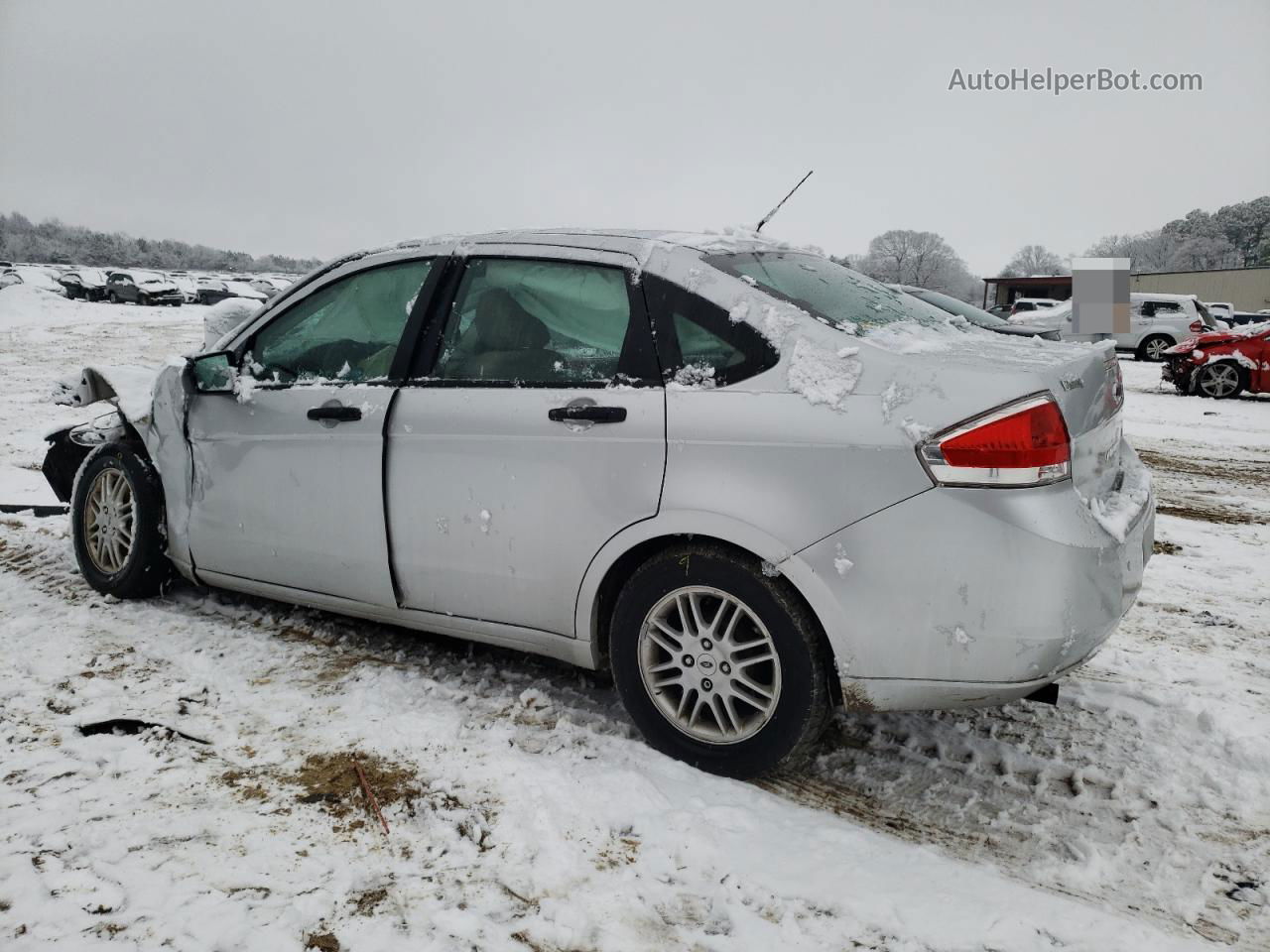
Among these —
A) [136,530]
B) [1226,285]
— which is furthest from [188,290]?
[1226,285]

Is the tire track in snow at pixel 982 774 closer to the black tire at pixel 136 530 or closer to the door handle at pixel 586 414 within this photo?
the black tire at pixel 136 530

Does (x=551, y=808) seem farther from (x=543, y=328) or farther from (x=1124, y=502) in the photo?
(x=1124, y=502)

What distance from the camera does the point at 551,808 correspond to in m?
2.59

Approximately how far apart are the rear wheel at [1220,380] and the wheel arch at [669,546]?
14.1 meters

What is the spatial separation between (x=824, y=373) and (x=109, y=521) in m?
3.56

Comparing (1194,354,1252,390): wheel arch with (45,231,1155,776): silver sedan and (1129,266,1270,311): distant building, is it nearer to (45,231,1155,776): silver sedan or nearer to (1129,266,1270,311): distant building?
(45,231,1155,776): silver sedan

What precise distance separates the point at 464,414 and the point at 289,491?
951 mm

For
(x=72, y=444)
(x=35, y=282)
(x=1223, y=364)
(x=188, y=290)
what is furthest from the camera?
(x=188, y=290)

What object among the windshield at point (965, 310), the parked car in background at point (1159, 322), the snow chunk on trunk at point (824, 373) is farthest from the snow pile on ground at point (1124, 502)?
the parked car in background at point (1159, 322)

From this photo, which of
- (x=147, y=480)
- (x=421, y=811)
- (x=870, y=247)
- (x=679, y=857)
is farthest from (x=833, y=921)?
(x=870, y=247)

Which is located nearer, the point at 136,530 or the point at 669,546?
the point at 669,546

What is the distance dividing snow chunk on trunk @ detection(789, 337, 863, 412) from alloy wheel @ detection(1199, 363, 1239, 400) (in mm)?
13976

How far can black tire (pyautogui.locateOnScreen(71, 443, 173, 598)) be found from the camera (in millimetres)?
4125

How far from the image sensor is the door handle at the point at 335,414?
132 inches
